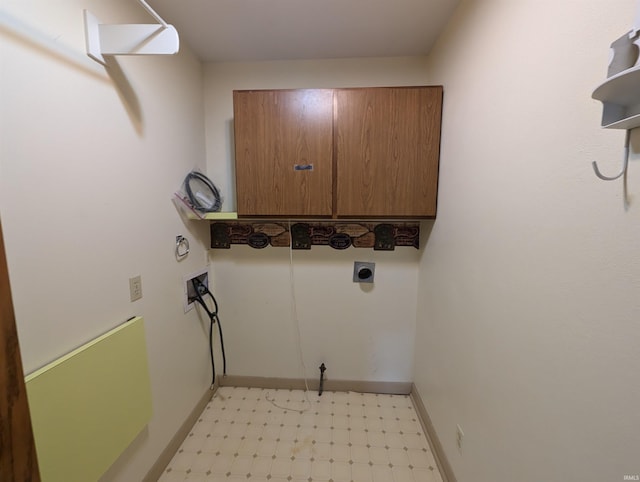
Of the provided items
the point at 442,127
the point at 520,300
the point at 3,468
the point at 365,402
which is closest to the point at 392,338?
the point at 365,402

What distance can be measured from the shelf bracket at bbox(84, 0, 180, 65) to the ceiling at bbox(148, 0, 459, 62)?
1.64 feet

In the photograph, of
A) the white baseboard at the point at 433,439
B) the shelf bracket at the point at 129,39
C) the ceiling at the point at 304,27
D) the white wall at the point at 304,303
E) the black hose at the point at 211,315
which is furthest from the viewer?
the white wall at the point at 304,303

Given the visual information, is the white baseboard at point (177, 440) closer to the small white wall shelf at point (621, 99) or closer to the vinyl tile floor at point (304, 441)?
the vinyl tile floor at point (304, 441)

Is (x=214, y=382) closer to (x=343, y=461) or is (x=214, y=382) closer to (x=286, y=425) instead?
(x=286, y=425)

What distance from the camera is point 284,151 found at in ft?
5.63

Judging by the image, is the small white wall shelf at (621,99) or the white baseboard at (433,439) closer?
the small white wall shelf at (621,99)

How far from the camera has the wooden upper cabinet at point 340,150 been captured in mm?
1650

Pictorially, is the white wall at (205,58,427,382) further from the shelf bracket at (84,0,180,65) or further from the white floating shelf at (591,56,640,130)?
the white floating shelf at (591,56,640,130)

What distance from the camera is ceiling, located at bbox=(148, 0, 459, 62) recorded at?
1.39m

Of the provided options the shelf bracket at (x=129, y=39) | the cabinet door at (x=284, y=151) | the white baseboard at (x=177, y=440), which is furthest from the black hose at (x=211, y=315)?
the shelf bracket at (x=129, y=39)

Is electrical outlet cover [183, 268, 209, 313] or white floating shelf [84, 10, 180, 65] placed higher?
white floating shelf [84, 10, 180, 65]

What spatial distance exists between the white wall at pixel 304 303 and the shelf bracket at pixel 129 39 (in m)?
0.98

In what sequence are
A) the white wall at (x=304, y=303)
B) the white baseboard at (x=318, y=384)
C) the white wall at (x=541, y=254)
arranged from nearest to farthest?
the white wall at (x=541, y=254) < the white wall at (x=304, y=303) < the white baseboard at (x=318, y=384)

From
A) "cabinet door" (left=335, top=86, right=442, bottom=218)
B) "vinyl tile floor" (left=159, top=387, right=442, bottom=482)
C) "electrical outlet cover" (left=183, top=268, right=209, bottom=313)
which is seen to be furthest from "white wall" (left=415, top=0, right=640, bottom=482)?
"electrical outlet cover" (left=183, top=268, right=209, bottom=313)
